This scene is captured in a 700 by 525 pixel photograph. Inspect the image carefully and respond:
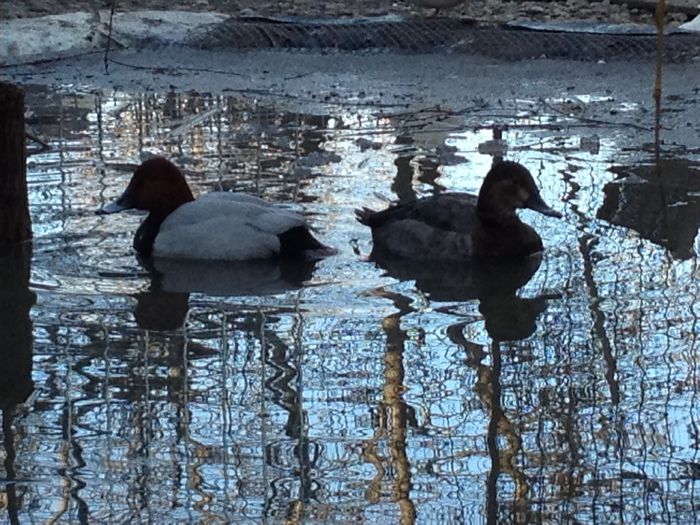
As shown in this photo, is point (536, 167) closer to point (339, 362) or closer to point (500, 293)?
point (500, 293)

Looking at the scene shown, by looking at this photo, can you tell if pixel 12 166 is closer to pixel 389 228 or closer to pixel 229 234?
pixel 229 234

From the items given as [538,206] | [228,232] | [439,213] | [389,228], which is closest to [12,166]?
[228,232]

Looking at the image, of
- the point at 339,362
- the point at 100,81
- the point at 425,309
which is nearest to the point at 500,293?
the point at 425,309

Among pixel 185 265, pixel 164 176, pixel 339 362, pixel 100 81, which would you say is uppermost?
pixel 100 81

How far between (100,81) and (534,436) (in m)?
9.75

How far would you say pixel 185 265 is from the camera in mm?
7801

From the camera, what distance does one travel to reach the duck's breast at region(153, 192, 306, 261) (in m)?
7.77

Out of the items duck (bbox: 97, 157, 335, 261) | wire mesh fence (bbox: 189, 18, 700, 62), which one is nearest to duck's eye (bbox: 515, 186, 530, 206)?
duck (bbox: 97, 157, 335, 261)

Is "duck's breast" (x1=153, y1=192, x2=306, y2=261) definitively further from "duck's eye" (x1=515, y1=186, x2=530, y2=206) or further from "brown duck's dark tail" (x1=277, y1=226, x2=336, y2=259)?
"duck's eye" (x1=515, y1=186, x2=530, y2=206)

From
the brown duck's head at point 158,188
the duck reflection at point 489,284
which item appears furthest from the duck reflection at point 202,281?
the duck reflection at point 489,284

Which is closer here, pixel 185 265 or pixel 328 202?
pixel 185 265

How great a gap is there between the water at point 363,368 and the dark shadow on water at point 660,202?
25 millimetres

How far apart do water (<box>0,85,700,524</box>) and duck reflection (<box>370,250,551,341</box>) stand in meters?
0.02

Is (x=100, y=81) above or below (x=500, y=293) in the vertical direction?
above
